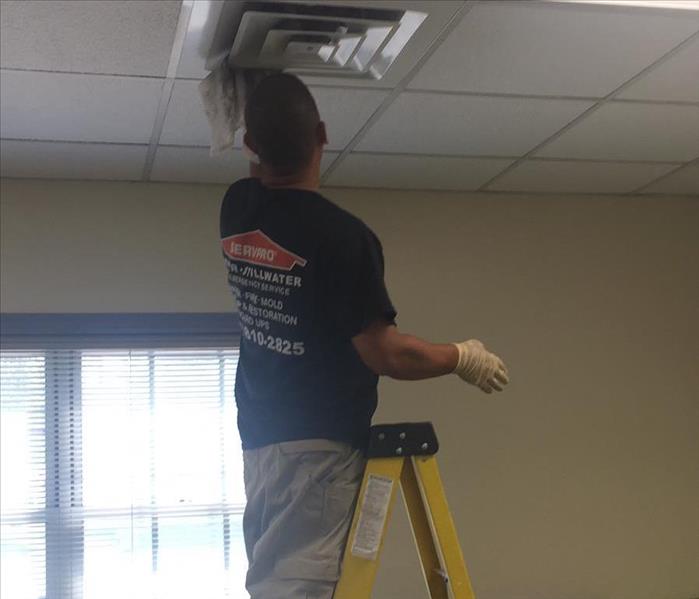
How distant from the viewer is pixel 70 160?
129 inches

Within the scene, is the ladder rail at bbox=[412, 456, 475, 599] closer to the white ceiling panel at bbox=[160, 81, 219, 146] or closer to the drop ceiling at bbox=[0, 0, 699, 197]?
the drop ceiling at bbox=[0, 0, 699, 197]

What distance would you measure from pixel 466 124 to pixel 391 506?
1.65 metres

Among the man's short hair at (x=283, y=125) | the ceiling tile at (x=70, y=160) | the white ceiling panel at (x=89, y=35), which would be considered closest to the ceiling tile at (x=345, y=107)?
the white ceiling panel at (x=89, y=35)

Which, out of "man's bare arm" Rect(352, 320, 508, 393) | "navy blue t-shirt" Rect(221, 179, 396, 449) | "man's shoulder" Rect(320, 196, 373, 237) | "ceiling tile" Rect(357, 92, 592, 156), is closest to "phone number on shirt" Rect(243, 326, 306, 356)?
"navy blue t-shirt" Rect(221, 179, 396, 449)

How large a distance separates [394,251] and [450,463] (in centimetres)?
91

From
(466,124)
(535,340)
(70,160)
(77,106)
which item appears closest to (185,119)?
(77,106)

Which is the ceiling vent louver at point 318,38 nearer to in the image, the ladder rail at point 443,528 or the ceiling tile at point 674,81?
the ceiling tile at point 674,81

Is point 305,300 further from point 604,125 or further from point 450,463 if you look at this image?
point 450,463

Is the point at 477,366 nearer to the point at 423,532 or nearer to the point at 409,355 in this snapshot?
the point at 409,355

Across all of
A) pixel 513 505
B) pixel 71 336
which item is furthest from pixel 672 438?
pixel 71 336

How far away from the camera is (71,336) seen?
3.50 meters

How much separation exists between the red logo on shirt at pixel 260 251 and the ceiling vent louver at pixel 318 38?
2.10 ft

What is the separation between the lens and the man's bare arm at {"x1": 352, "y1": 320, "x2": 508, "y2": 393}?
1651 mm

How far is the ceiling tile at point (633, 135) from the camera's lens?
9.86 ft
